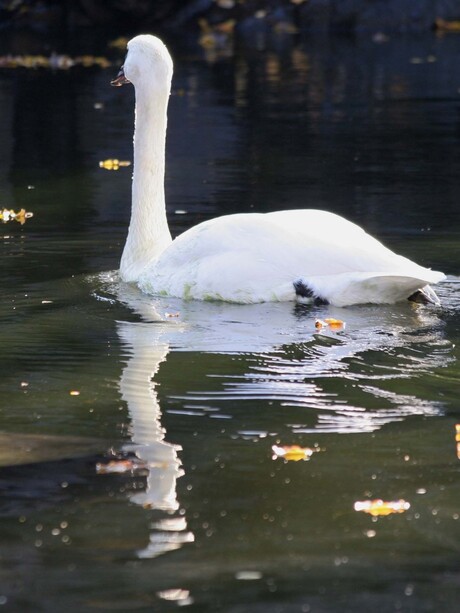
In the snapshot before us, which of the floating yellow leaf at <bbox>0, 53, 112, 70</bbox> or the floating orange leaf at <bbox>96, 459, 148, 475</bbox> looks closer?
the floating orange leaf at <bbox>96, 459, 148, 475</bbox>

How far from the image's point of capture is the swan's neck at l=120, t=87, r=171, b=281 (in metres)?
9.54

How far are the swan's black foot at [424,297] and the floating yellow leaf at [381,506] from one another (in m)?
3.53

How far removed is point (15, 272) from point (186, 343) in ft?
7.59

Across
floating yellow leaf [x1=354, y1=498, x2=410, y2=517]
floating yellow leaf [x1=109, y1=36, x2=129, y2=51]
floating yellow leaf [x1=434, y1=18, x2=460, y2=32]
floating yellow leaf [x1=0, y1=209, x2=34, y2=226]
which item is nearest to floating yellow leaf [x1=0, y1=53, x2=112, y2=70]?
floating yellow leaf [x1=109, y1=36, x2=129, y2=51]

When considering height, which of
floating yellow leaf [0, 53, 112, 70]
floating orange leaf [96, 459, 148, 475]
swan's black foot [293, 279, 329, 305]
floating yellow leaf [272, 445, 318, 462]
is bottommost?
floating yellow leaf [272, 445, 318, 462]

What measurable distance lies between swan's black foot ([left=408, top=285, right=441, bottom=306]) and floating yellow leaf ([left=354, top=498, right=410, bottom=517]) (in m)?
3.53

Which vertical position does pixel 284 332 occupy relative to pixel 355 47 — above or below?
below

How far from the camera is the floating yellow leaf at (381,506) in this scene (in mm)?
5066

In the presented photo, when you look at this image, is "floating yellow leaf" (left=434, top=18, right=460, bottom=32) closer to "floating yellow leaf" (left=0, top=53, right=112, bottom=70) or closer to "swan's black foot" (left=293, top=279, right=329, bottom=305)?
"floating yellow leaf" (left=0, top=53, right=112, bottom=70)

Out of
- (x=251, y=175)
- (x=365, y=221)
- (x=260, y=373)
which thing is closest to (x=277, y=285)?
(x=260, y=373)

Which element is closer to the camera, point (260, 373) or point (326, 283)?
point (260, 373)

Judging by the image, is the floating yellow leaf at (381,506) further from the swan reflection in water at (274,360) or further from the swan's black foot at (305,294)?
the swan's black foot at (305,294)

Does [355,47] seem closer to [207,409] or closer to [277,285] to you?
Answer: [277,285]

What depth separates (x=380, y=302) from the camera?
27.7 feet
